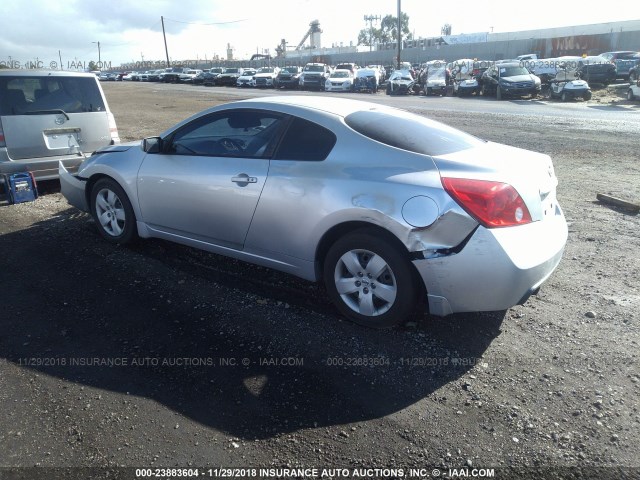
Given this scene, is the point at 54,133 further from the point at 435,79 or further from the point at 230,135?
the point at 435,79

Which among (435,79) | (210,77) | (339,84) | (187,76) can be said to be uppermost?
(187,76)

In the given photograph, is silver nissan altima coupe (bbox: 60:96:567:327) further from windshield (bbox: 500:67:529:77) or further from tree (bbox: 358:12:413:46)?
tree (bbox: 358:12:413:46)

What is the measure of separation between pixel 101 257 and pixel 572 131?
44.4ft

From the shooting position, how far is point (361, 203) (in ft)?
12.3

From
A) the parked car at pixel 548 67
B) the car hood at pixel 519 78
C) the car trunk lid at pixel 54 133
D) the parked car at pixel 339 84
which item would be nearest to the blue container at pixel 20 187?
the car trunk lid at pixel 54 133

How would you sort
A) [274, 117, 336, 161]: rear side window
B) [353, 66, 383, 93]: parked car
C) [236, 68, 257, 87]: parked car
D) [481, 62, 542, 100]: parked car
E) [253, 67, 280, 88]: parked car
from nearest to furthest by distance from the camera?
1. [274, 117, 336, 161]: rear side window
2. [481, 62, 542, 100]: parked car
3. [353, 66, 383, 93]: parked car
4. [253, 67, 280, 88]: parked car
5. [236, 68, 257, 87]: parked car

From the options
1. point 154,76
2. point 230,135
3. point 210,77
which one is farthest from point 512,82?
point 154,76

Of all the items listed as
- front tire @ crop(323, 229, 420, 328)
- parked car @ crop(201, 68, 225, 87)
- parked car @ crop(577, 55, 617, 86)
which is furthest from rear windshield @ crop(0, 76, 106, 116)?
parked car @ crop(201, 68, 225, 87)

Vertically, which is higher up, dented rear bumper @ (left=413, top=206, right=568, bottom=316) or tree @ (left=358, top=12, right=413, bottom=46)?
tree @ (left=358, top=12, right=413, bottom=46)

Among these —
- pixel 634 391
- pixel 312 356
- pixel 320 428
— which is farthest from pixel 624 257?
pixel 320 428

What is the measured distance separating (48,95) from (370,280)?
6.17 meters

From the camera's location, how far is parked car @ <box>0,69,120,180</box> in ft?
24.0

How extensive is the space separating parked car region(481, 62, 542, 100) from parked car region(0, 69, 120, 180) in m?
23.8

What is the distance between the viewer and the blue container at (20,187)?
288 inches
